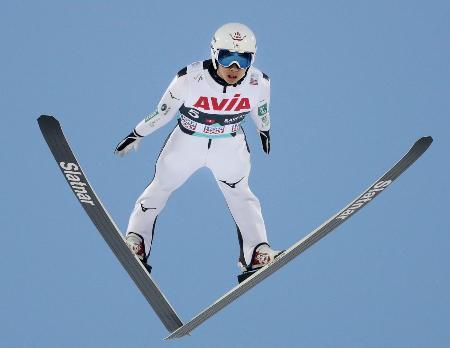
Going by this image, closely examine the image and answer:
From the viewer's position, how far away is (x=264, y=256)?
7996 mm

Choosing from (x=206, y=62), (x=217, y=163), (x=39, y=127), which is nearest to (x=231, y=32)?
(x=206, y=62)

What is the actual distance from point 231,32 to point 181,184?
134 centimetres

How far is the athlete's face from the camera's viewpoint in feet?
24.2

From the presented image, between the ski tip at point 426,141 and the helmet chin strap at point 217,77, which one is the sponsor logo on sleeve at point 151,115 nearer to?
the helmet chin strap at point 217,77

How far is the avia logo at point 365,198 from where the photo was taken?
7.61m

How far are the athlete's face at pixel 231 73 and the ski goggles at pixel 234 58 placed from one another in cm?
5

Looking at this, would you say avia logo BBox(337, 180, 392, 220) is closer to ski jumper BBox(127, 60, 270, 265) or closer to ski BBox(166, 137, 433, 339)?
ski BBox(166, 137, 433, 339)

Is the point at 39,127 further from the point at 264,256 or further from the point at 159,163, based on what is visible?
the point at 264,256

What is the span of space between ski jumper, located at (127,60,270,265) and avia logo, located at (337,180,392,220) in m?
0.76

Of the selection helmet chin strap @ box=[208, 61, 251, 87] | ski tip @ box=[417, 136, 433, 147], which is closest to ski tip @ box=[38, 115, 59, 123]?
helmet chin strap @ box=[208, 61, 251, 87]

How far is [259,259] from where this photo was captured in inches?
316

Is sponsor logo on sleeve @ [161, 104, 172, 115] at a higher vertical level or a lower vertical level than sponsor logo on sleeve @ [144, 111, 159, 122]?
lower

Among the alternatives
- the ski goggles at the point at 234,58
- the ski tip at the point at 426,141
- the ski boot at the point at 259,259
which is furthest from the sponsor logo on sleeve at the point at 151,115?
the ski tip at the point at 426,141

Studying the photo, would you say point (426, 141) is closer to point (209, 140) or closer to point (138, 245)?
point (209, 140)
